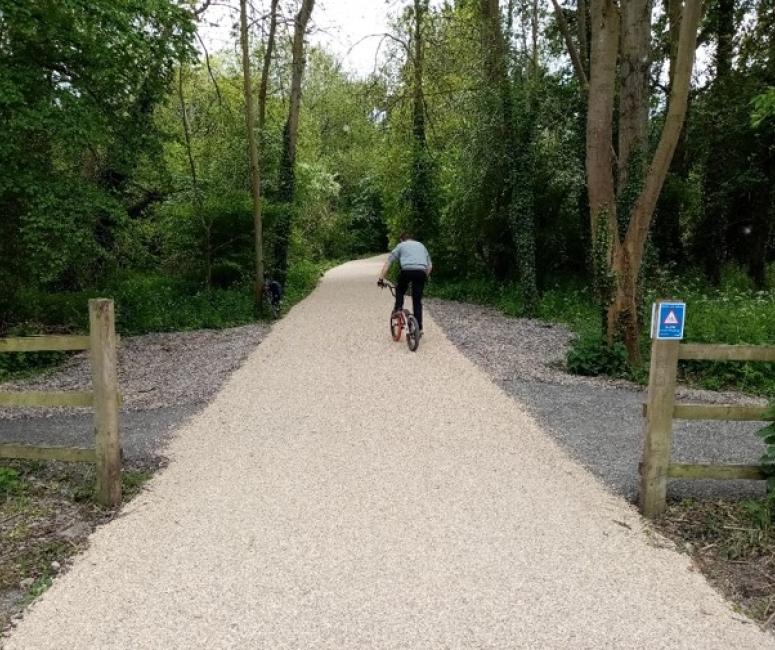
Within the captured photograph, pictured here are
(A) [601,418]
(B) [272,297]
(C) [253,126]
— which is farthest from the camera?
(B) [272,297]

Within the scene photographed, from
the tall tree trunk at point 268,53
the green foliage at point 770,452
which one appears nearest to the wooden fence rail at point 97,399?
the green foliage at point 770,452

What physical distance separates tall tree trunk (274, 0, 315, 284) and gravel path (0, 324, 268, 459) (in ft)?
18.1

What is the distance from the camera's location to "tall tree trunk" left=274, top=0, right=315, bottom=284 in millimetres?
16594

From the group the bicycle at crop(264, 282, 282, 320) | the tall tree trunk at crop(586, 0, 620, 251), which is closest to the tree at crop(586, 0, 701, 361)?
the tall tree trunk at crop(586, 0, 620, 251)

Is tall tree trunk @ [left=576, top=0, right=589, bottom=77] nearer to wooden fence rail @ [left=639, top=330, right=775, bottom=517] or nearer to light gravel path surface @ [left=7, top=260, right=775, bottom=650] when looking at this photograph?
light gravel path surface @ [left=7, top=260, right=775, bottom=650]

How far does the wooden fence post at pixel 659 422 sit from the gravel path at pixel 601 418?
36cm

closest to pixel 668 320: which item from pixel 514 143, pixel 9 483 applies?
pixel 9 483

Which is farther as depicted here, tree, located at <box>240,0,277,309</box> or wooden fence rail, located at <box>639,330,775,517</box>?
tree, located at <box>240,0,277,309</box>

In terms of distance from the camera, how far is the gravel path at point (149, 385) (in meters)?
6.21

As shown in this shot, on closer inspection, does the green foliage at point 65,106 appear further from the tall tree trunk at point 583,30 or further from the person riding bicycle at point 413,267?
the tall tree trunk at point 583,30

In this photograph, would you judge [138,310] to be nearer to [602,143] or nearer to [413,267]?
[413,267]

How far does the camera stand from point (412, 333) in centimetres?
1026

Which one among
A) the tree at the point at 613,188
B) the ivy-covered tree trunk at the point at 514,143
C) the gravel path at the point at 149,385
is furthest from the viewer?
the ivy-covered tree trunk at the point at 514,143

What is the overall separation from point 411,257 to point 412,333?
50.3 inches
